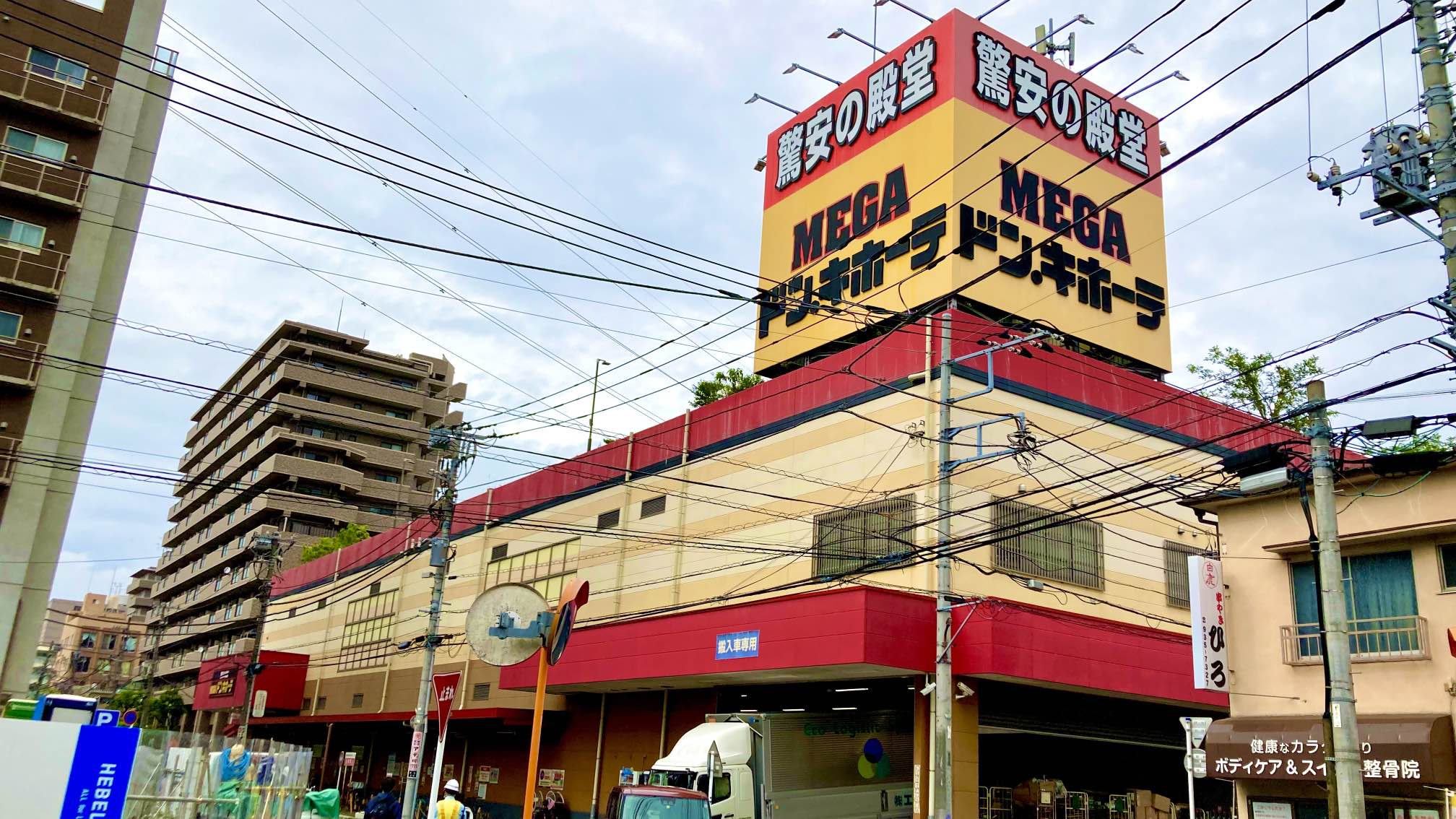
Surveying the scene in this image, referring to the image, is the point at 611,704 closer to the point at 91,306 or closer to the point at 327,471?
the point at 91,306

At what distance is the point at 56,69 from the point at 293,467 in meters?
51.4

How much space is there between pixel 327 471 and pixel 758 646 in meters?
69.6

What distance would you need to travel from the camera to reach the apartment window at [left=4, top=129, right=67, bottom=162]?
121 feet

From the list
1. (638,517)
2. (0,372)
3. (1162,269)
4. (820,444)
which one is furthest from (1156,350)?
(0,372)

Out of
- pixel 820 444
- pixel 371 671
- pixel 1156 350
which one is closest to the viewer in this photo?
pixel 820 444

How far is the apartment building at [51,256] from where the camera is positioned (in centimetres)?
3528

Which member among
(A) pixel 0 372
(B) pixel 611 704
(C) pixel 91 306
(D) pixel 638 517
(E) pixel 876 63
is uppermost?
(E) pixel 876 63

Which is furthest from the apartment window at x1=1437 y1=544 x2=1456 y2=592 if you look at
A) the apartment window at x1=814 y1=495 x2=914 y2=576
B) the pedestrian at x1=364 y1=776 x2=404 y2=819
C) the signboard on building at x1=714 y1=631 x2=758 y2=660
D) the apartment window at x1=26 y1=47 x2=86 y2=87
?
the apartment window at x1=26 y1=47 x2=86 y2=87

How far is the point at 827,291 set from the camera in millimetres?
36969

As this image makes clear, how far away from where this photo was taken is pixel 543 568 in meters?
43.1

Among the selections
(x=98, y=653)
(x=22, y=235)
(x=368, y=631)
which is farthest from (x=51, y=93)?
(x=98, y=653)

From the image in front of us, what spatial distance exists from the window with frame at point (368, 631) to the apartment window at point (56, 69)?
2702cm

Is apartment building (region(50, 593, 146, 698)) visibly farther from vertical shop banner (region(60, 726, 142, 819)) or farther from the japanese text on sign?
vertical shop banner (region(60, 726, 142, 819))

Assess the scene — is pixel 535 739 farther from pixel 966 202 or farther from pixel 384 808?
pixel 966 202
